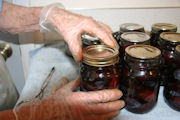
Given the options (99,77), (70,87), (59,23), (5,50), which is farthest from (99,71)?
(5,50)

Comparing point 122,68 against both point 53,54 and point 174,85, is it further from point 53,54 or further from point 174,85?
point 53,54

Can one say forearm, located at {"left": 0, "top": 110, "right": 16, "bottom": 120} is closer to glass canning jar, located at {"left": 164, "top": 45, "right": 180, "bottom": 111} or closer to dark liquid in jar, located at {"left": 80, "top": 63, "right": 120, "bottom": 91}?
dark liquid in jar, located at {"left": 80, "top": 63, "right": 120, "bottom": 91}

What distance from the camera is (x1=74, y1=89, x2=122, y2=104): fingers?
16.3 inches

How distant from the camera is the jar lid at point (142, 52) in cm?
40

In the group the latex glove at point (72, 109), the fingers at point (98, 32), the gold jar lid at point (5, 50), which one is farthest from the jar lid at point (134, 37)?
the gold jar lid at point (5, 50)

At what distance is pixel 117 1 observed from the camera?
84 cm

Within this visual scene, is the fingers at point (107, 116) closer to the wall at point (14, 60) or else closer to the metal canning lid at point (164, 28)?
the metal canning lid at point (164, 28)

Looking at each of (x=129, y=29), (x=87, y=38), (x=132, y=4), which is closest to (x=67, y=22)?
(x=87, y=38)

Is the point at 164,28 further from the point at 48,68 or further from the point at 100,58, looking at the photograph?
the point at 48,68

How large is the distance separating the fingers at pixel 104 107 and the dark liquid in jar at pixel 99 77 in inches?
1.6

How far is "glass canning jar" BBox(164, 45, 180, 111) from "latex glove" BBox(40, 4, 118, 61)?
152 mm

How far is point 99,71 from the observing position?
0.42 m

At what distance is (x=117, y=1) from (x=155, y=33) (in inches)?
13.0

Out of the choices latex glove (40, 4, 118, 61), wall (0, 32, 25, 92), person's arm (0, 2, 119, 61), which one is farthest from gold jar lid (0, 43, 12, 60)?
latex glove (40, 4, 118, 61)
